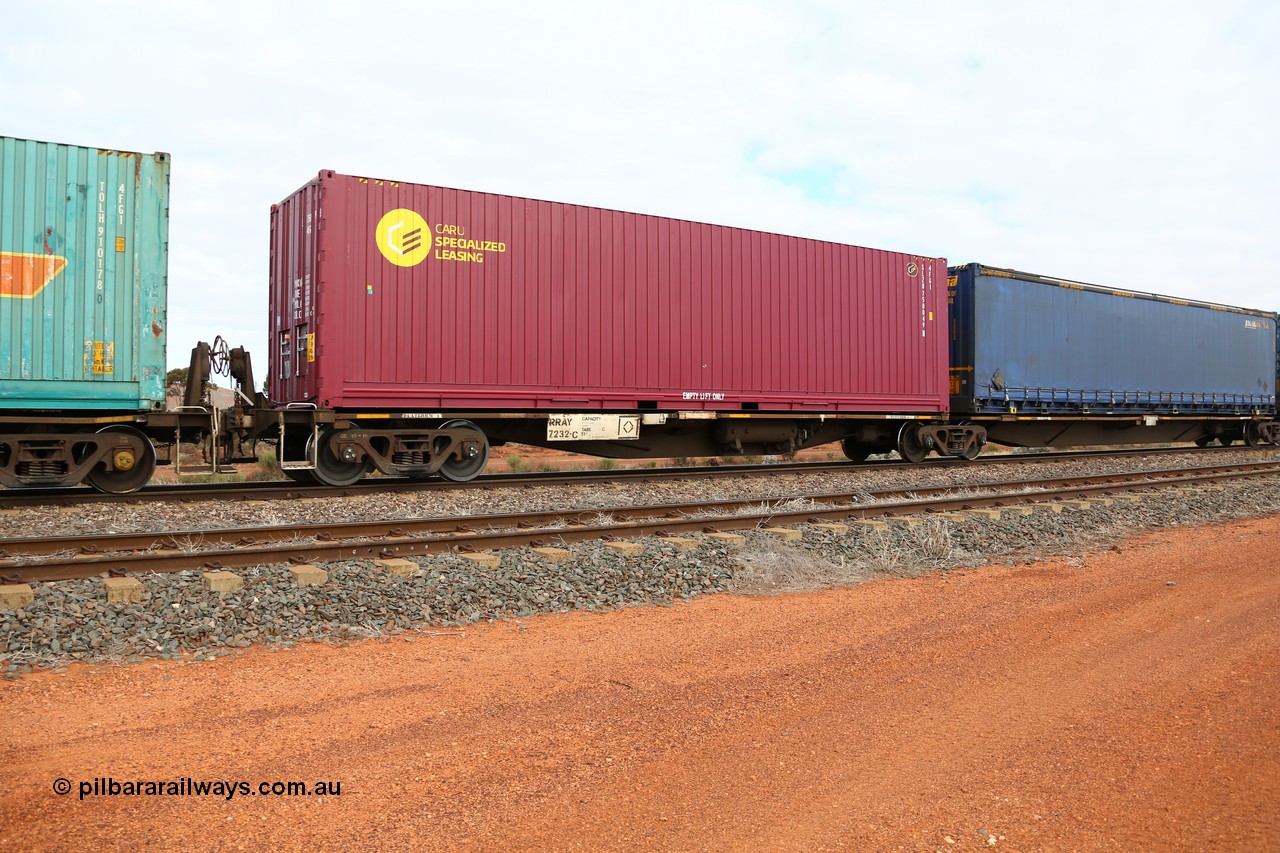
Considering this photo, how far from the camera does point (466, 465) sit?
11.8 m

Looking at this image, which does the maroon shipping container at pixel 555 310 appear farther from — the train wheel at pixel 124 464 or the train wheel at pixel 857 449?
the train wheel at pixel 124 464

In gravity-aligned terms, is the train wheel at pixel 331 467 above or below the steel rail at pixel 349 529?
above

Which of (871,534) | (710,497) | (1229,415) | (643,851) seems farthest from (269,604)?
(1229,415)

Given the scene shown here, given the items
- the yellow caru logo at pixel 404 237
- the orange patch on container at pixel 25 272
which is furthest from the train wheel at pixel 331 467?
the orange patch on container at pixel 25 272

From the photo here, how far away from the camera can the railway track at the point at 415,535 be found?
5980 mm

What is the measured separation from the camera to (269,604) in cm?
537

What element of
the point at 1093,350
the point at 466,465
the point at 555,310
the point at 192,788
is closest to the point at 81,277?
the point at 466,465

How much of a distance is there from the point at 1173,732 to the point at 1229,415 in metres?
23.5

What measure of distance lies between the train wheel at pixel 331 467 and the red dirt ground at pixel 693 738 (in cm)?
599

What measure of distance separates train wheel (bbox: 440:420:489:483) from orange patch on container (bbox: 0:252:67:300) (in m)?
4.54

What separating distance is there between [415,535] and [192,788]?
4.42 meters

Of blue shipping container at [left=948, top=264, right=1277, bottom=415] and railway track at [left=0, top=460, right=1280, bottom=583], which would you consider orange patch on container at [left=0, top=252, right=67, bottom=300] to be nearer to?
railway track at [left=0, top=460, right=1280, bottom=583]

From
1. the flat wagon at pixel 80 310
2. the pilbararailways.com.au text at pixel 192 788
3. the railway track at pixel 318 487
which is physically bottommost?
the pilbararailways.com.au text at pixel 192 788

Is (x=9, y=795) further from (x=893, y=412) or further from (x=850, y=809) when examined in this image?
(x=893, y=412)
